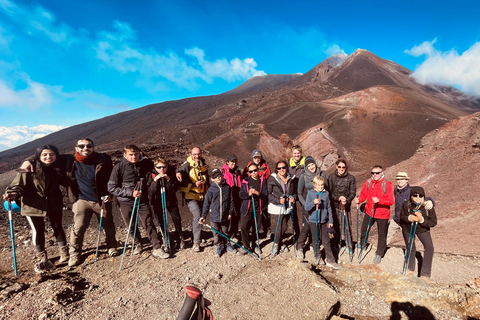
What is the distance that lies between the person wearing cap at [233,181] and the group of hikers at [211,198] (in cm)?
2

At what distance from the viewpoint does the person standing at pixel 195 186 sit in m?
5.06

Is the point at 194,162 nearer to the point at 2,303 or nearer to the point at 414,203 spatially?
the point at 2,303

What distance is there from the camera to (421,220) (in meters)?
4.02

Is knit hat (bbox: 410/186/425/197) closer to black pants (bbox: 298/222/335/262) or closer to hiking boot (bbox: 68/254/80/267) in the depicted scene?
black pants (bbox: 298/222/335/262)

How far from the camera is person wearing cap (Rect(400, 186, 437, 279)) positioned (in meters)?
4.01

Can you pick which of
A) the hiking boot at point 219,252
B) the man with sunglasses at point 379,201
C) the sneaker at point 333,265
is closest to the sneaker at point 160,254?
the hiking boot at point 219,252

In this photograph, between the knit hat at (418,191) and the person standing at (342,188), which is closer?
the knit hat at (418,191)

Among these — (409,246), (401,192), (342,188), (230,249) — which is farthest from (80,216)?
(409,246)

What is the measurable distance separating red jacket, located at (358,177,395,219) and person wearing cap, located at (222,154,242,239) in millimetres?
2477

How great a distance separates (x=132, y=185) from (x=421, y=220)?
5125 mm

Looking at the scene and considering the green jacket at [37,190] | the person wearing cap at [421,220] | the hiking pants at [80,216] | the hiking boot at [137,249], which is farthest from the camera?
the hiking boot at [137,249]

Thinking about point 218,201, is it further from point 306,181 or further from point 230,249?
point 306,181

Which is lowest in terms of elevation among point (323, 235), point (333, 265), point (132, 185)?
point (333, 265)

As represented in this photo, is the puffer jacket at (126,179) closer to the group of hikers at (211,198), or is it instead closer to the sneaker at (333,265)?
the group of hikers at (211,198)
